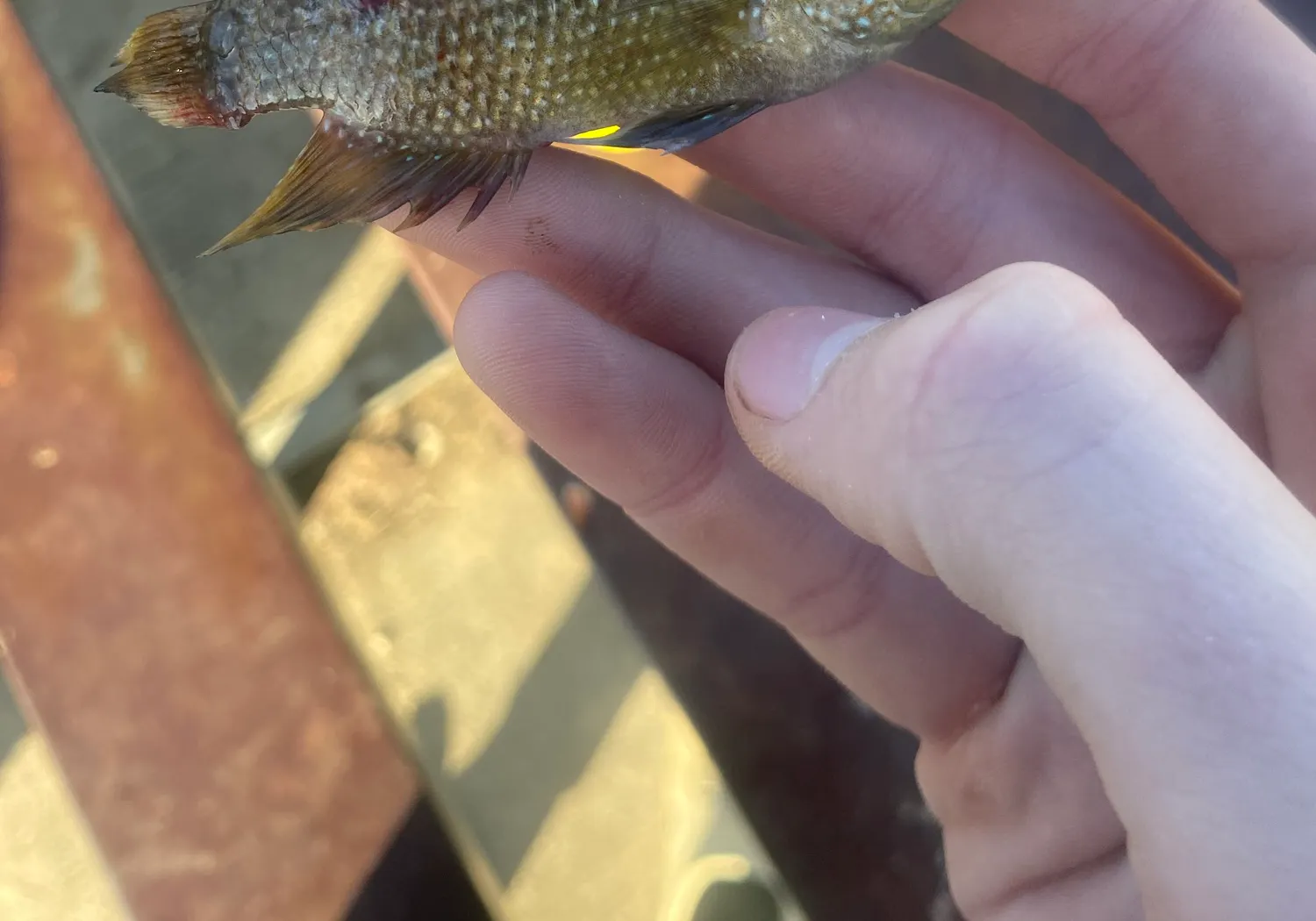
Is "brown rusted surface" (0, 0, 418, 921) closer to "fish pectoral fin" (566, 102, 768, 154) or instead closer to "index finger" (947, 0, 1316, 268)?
"fish pectoral fin" (566, 102, 768, 154)

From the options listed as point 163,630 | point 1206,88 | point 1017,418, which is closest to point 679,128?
point 1017,418

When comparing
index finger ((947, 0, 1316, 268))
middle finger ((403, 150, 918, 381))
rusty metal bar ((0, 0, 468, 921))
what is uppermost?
index finger ((947, 0, 1316, 268))

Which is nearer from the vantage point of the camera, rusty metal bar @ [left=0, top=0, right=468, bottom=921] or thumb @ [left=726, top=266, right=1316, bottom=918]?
thumb @ [left=726, top=266, right=1316, bottom=918]

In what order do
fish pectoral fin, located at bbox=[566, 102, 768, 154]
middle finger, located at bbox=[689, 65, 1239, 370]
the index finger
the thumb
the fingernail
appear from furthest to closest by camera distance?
middle finger, located at bbox=[689, 65, 1239, 370], the index finger, fish pectoral fin, located at bbox=[566, 102, 768, 154], the fingernail, the thumb

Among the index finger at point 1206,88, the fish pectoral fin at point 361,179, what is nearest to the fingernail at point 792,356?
the fish pectoral fin at point 361,179

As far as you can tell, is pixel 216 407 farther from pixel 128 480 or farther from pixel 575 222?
pixel 575 222

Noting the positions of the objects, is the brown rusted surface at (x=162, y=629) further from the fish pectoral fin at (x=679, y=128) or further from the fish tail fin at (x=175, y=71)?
the fish pectoral fin at (x=679, y=128)

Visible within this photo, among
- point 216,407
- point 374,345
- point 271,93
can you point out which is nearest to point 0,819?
point 216,407

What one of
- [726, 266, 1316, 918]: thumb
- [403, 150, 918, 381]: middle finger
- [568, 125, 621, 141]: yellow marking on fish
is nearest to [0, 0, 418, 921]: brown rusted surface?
[403, 150, 918, 381]: middle finger
